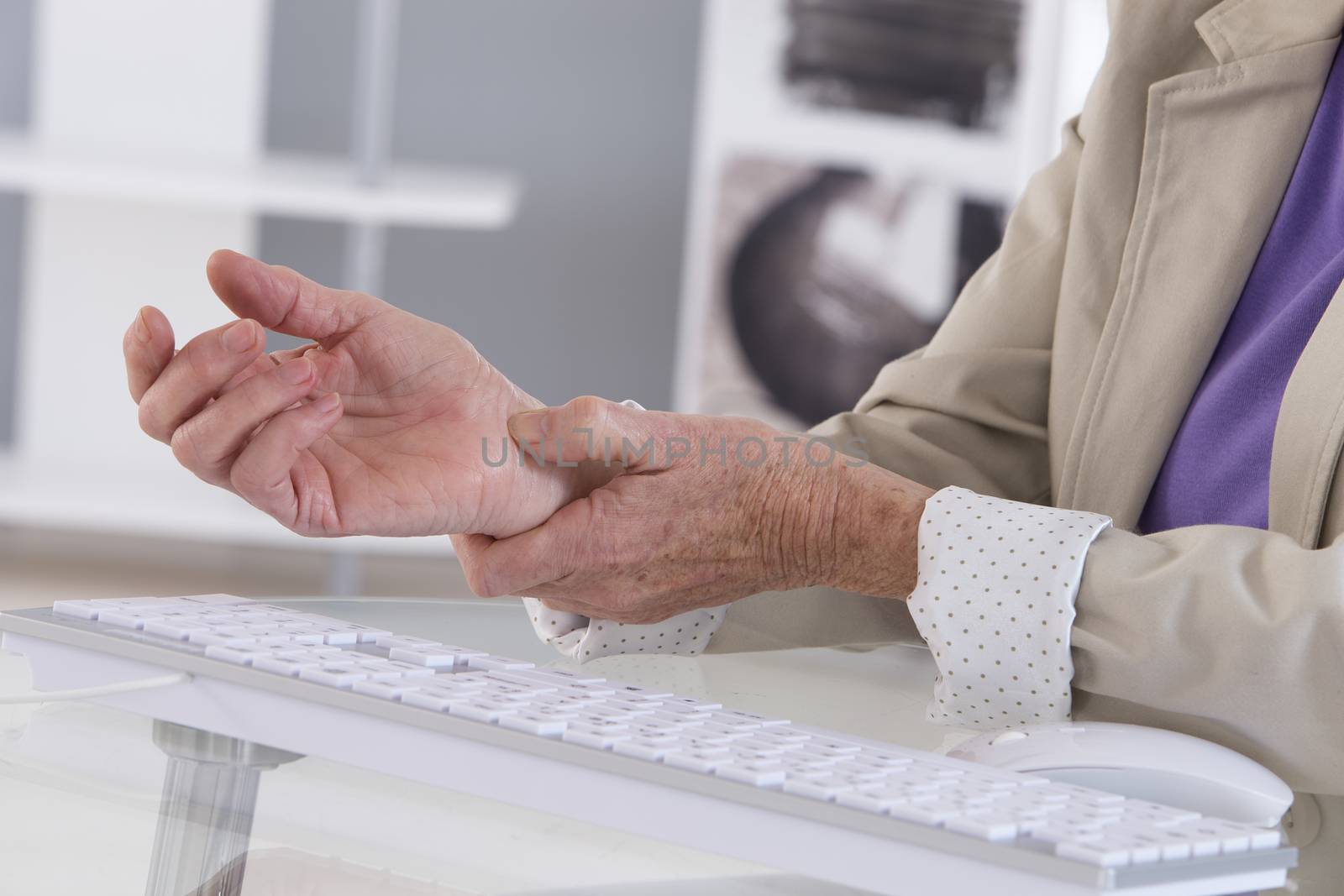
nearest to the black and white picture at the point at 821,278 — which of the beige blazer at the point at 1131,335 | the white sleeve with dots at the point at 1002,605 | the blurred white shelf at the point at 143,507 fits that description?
the blurred white shelf at the point at 143,507

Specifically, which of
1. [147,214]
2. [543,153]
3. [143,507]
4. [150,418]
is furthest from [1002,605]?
[543,153]

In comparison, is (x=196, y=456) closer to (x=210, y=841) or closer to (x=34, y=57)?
(x=210, y=841)

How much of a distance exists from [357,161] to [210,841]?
183cm

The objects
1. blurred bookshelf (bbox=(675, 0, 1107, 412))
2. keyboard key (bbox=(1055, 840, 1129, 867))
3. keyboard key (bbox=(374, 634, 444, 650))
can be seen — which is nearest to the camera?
keyboard key (bbox=(1055, 840, 1129, 867))

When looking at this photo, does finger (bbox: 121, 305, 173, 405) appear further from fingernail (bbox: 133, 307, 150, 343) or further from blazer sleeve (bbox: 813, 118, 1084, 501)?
blazer sleeve (bbox: 813, 118, 1084, 501)

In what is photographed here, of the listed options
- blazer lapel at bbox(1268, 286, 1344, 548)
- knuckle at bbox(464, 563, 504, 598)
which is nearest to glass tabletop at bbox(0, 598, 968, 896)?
knuckle at bbox(464, 563, 504, 598)

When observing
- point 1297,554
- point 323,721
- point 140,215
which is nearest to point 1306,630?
point 1297,554

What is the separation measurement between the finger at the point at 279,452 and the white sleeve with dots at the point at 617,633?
0.21m

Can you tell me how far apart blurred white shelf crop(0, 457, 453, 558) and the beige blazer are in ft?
3.79

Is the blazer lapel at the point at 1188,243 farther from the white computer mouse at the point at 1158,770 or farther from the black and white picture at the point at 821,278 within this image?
the black and white picture at the point at 821,278

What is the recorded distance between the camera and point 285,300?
0.71 meters

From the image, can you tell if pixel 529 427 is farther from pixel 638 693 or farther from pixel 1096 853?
pixel 1096 853

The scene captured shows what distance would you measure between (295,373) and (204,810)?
22 cm

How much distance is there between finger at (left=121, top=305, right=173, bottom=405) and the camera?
25.3 inches
